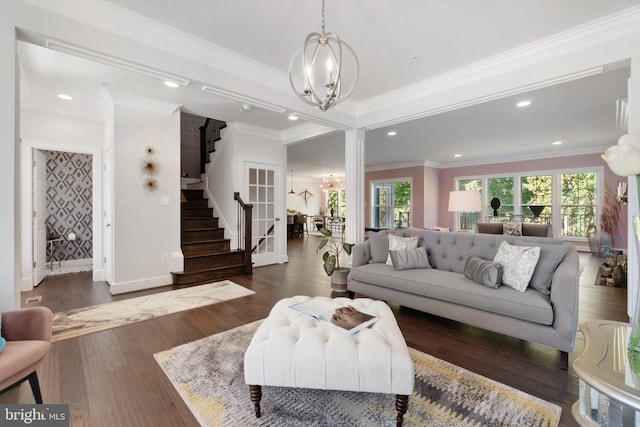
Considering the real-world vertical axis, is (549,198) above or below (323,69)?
below

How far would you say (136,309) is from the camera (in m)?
3.25

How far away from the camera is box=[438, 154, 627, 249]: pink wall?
22.3 feet

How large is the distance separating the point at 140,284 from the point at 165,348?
2059 mm

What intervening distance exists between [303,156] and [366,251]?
520 centimetres

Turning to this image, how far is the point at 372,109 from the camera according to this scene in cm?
421

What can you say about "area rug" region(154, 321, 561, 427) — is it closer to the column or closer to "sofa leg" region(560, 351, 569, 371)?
"sofa leg" region(560, 351, 569, 371)

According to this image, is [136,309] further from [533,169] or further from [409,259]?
[533,169]

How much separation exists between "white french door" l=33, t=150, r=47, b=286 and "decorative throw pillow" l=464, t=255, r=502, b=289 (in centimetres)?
579

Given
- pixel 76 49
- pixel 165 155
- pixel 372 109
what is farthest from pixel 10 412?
pixel 372 109

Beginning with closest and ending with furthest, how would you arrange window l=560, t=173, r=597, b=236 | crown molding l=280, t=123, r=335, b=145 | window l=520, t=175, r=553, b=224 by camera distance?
crown molding l=280, t=123, r=335, b=145 → window l=560, t=173, r=597, b=236 → window l=520, t=175, r=553, b=224

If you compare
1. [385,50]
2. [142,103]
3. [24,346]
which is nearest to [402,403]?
[24,346]

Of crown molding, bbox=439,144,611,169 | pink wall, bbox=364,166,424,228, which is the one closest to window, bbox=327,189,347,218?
pink wall, bbox=364,166,424,228

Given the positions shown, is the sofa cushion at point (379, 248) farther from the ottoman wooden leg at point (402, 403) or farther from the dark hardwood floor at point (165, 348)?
the ottoman wooden leg at point (402, 403)

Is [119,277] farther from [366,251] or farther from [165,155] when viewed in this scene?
[366,251]
